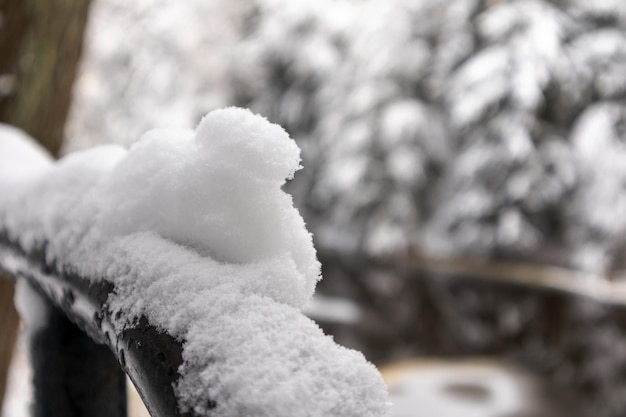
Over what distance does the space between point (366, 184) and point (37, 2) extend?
3452 mm

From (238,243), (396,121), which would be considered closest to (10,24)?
(238,243)

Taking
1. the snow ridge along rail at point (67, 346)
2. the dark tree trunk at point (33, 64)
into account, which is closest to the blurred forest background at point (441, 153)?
the dark tree trunk at point (33, 64)

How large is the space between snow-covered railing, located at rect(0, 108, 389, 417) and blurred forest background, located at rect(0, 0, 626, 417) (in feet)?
11.7

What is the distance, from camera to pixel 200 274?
1.26 feet

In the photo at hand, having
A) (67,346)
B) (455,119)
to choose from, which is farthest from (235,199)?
(455,119)

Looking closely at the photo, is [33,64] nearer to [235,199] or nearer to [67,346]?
[67,346]

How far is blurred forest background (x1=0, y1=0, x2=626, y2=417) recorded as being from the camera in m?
4.18

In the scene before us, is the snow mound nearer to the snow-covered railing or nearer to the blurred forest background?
the snow-covered railing

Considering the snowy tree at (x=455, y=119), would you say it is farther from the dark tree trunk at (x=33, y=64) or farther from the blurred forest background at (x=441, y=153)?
the dark tree trunk at (x=33, y=64)

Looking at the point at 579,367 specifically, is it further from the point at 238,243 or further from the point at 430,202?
the point at 238,243

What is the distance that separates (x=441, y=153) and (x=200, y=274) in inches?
175

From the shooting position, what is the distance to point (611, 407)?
167 inches

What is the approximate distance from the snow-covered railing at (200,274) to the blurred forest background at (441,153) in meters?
3.57

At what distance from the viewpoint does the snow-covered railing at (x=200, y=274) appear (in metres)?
0.31
